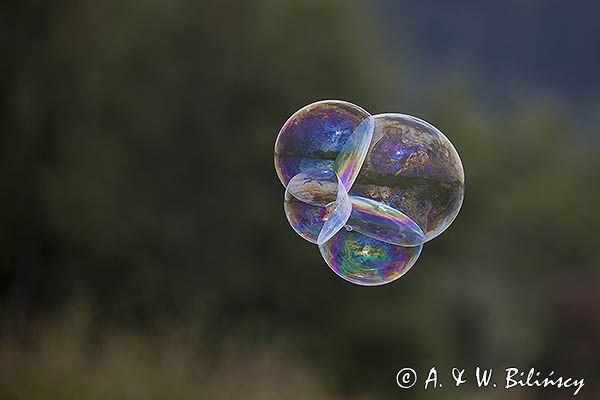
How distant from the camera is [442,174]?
12.2 feet

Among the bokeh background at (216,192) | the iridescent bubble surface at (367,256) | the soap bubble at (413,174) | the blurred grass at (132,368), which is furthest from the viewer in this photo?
the bokeh background at (216,192)

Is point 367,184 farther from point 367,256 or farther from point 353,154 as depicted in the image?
point 367,256

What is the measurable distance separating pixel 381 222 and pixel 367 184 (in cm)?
19

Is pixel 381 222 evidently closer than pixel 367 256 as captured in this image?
Result: Yes

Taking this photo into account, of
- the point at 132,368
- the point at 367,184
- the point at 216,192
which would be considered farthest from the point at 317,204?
the point at 216,192

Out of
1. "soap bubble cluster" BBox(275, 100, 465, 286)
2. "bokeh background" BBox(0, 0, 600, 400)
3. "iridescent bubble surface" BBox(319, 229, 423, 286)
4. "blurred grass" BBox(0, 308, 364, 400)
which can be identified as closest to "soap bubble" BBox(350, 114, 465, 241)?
"soap bubble cluster" BBox(275, 100, 465, 286)

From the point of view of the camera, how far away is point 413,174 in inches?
145

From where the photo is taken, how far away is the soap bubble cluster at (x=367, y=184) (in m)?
3.71

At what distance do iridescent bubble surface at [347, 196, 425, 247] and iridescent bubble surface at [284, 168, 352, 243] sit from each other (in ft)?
0.18

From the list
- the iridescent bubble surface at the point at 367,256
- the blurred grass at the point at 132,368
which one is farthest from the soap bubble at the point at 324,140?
the blurred grass at the point at 132,368

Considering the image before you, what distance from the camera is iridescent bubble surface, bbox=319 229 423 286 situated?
3904mm

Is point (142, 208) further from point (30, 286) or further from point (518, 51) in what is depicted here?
point (518, 51)

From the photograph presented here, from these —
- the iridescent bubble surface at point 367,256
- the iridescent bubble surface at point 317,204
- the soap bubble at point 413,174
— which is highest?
the soap bubble at point 413,174

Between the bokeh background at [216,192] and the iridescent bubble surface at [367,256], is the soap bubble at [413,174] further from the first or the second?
the bokeh background at [216,192]
